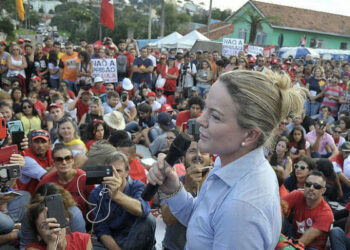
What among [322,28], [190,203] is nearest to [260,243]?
[190,203]

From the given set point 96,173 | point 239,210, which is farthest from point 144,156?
point 239,210

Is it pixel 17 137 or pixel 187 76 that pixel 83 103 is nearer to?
pixel 17 137

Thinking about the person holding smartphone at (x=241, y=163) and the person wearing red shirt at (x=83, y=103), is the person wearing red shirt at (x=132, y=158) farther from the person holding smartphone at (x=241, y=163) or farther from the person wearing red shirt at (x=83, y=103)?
the person holding smartphone at (x=241, y=163)

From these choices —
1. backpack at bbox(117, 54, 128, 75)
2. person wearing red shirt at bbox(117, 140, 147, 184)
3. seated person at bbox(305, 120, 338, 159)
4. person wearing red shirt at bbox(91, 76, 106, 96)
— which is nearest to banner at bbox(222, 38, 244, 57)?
backpack at bbox(117, 54, 128, 75)

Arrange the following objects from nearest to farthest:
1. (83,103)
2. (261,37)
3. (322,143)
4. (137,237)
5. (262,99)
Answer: (262,99) → (137,237) → (322,143) → (83,103) → (261,37)

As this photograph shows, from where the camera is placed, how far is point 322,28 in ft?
133

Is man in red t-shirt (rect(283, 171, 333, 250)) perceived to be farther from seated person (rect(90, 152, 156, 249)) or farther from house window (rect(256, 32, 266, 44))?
house window (rect(256, 32, 266, 44))

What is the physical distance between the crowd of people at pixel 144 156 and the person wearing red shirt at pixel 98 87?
3 cm

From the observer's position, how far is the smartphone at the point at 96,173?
7.24ft

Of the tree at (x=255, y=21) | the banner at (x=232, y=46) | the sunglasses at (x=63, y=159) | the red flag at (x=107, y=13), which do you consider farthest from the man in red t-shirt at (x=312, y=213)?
the tree at (x=255, y=21)

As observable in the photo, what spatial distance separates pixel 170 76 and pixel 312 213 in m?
6.73

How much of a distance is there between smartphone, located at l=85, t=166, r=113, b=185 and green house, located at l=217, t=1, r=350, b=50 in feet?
125

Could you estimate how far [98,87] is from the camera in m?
8.02

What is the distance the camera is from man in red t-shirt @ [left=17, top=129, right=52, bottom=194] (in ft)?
12.0
